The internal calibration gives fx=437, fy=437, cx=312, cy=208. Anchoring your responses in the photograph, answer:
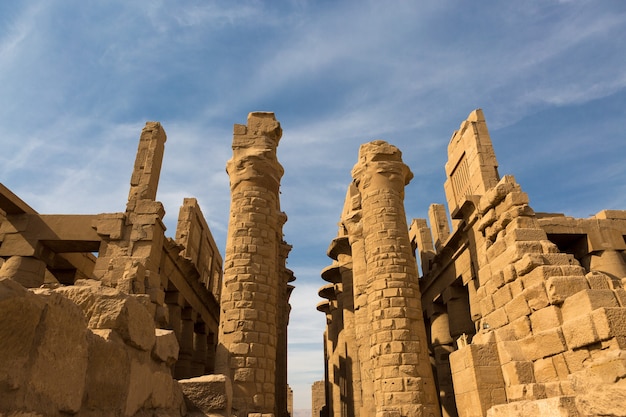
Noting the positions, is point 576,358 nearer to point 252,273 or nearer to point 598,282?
point 598,282

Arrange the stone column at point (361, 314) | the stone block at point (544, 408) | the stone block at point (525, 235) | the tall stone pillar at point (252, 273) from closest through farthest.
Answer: the stone block at point (544, 408) → the stone block at point (525, 235) → the tall stone pillar at point (252, 273) → the stone column at point (361, 314)

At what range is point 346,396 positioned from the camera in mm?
17984

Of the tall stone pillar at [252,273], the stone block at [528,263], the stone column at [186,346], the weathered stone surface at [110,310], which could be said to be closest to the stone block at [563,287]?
the stone block at [528,263]

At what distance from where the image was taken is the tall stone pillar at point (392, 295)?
1123 centimetres

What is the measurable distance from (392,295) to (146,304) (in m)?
8.67

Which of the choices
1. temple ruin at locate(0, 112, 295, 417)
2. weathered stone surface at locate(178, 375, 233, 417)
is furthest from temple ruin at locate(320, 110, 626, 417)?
weathered stone surface at locate(178, 375, 233, 417)

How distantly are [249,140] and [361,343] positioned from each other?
7551mm

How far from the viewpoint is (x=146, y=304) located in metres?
5.18

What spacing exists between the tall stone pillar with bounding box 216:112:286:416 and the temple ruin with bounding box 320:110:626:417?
3064 millimetres

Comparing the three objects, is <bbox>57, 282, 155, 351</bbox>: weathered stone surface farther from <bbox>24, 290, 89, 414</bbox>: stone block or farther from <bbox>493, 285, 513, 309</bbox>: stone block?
<bbox>493, 285, 513, 309</bbox>: stone block

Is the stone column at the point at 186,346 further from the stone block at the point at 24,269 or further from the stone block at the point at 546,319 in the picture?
the stone block at the point at 546,319

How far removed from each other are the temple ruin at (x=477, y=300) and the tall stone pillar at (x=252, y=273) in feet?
10.1

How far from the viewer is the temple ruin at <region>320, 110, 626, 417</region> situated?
584cm

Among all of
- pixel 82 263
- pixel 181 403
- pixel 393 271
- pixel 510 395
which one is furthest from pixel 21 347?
pixel 82 263
